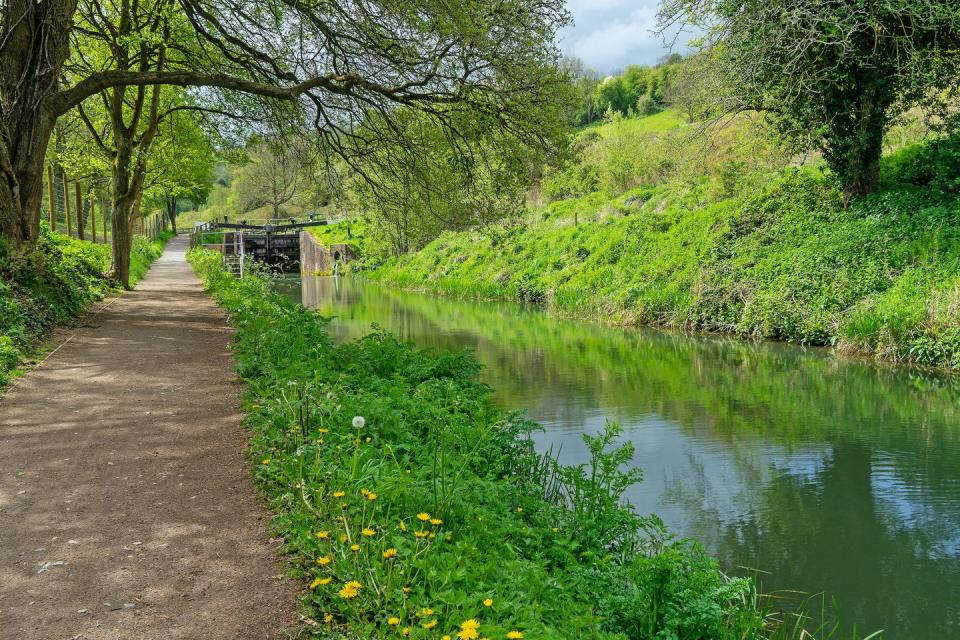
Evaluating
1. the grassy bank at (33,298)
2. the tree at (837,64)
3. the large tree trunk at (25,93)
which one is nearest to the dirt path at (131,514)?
the grassy bank at (33,298)

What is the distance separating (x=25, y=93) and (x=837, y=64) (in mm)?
15586

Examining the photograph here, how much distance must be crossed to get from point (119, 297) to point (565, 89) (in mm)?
13275

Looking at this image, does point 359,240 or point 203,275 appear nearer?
point 203,275

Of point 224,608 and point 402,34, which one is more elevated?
point 402,34

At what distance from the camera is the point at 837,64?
52.9 ft

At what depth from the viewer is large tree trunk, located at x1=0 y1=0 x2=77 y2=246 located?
12.7 meters

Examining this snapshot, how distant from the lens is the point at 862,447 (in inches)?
364

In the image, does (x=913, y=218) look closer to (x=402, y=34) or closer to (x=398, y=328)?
(x=402, y=34)

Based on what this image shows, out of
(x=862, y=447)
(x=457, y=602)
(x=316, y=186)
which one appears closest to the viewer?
(x=457, y=602)

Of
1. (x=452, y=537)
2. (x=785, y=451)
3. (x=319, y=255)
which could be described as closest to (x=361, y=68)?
(x=785, y=451)

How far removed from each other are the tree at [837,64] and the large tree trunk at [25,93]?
12140 mm

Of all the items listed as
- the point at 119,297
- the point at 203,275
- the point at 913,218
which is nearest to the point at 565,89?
the point at 913,218

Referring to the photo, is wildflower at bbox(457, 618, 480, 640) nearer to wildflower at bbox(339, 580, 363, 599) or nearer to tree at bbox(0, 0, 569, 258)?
wildflower at bbox(339, 580, 363, 599)

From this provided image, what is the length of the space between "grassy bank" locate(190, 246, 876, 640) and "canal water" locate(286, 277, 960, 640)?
90 cm
